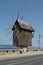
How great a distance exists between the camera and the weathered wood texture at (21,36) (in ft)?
242

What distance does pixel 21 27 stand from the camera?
7419 cm

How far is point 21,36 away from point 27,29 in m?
3.24

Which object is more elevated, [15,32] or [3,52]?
[15,32]

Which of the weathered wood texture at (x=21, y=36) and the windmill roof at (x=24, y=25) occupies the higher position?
the windmill roof at (x=24, y=25)

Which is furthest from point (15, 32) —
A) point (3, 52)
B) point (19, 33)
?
point (3, 52)

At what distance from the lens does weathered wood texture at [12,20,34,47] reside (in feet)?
242

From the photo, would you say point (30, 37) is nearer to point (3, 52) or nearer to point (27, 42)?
point (27, 42)

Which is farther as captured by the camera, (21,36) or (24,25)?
(24,25)

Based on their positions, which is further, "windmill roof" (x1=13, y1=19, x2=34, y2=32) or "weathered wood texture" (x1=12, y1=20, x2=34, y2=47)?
"windmill roof" (x1=13, y1=19, x2=34, y2=32)

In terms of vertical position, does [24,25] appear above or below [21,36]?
above

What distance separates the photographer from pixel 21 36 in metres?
74.8

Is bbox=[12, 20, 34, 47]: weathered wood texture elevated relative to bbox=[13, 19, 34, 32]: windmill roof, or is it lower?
lower

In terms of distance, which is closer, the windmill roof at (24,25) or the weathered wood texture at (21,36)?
the weathered wood texture at (21,36)

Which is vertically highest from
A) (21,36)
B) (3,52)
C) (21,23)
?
(21,23)
